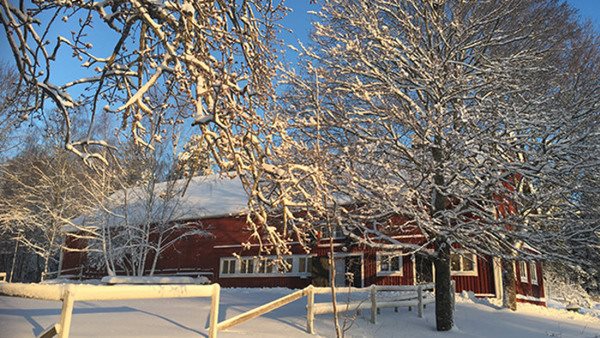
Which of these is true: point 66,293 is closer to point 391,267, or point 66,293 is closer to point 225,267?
point 391,267

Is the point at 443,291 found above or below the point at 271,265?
below

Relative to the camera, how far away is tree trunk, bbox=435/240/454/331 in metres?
10.6

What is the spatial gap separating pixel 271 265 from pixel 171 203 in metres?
6.39

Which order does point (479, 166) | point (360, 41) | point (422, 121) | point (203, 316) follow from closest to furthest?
point (203, 316)
point (479, 166)
point (422, 121)
point (360, 41)

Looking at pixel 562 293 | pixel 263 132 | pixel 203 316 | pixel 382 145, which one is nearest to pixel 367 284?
pixel 382 145

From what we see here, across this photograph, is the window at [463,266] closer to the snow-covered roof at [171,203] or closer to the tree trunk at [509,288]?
the tree trunk at [509,288]

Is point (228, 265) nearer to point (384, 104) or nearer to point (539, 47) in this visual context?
point (384, 104)

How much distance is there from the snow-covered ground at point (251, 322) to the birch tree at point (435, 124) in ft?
4.41

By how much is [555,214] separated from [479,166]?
2219 mm

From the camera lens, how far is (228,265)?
25578mm

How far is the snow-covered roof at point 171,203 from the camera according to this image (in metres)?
22.5

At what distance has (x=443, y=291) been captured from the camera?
35.7 feet

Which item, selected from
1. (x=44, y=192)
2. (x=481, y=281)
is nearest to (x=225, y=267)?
(x=44, y=192)

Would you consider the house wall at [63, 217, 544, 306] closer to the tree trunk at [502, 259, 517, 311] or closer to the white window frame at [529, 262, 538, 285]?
the white window frame at [529, 262, 538, 285]
